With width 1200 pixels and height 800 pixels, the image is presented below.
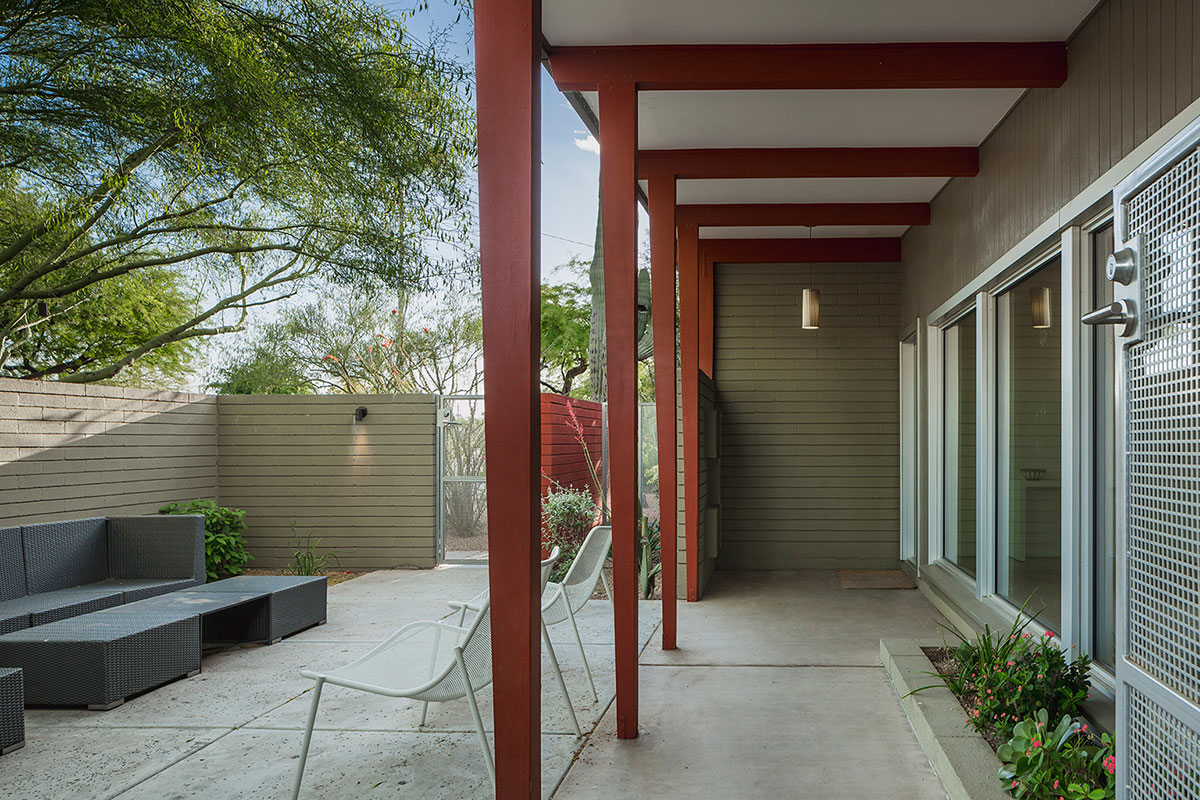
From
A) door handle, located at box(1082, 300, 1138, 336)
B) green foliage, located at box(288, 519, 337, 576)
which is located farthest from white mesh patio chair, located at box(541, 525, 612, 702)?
green foliage, located at box(288, 519, 337, 576)

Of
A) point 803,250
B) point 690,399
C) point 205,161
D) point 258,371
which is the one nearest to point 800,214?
point 803,250

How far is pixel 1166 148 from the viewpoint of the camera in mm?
1537

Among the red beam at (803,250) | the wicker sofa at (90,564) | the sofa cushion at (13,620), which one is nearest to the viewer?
the sofa cushion at (13,620)

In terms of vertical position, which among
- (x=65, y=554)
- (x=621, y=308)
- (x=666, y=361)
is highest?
(x=621, y=308)

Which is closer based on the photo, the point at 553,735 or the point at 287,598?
the point at 553,735

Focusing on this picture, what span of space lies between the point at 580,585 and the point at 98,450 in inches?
176

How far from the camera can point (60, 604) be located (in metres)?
4.68

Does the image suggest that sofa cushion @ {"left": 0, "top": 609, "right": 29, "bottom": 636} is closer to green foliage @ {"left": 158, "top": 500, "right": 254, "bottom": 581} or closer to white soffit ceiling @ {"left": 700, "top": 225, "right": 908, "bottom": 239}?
green foliage @ {"left": 158, "top": 500, "right": 254, "bottom": 581}

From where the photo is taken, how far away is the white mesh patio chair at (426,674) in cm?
282

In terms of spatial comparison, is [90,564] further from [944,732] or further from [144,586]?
[944,732]

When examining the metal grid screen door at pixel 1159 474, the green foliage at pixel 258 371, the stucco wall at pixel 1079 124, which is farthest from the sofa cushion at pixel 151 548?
the green foliage at pixel 258 371

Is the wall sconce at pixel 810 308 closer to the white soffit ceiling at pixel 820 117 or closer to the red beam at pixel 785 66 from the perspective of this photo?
the white soffit ceiling at pixel 820 117

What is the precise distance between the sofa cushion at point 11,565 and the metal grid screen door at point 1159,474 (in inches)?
207

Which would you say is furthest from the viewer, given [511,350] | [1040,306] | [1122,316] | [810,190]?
[810,190]
